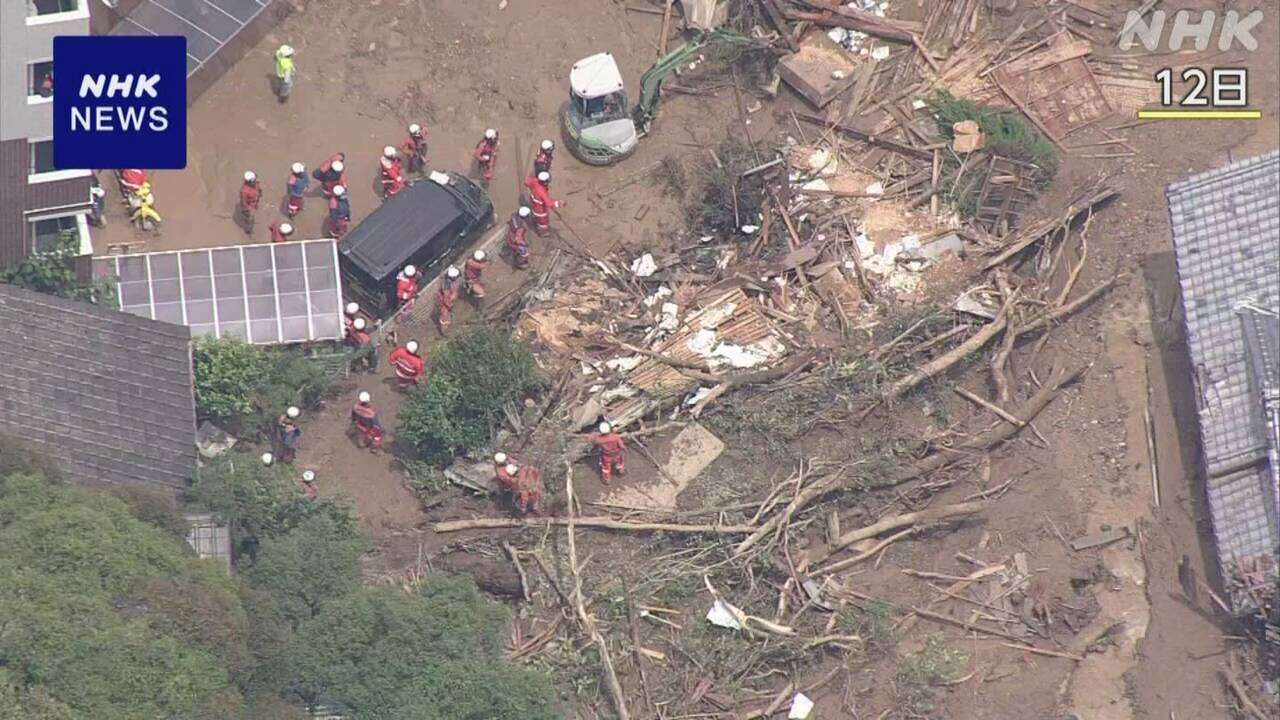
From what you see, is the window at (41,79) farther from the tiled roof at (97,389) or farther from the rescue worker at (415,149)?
the rescue worker at (415,149)

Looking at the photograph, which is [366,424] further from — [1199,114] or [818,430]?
[1199,114]

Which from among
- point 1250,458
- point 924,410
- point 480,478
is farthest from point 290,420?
point 1250,458

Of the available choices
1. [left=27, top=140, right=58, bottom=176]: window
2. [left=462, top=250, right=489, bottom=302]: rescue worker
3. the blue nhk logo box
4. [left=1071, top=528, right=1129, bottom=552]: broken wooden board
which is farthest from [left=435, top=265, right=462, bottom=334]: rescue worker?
[left=1071, top=528, right=1129, bottom=552]: broken wooden board

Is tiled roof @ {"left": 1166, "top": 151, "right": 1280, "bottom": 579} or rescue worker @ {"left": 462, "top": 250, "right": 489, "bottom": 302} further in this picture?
rescue worker @ {"left": 462, "top": 250, "right": 489, "bottom": 302}

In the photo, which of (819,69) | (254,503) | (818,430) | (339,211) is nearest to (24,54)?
(339,211)

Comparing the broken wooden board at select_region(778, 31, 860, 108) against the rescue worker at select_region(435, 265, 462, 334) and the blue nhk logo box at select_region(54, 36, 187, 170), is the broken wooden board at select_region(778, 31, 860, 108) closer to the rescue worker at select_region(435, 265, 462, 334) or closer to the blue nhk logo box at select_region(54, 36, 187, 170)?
the rescue worker at select_region(435, 265, 462, 334)

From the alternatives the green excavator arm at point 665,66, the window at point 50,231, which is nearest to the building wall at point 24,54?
the window at point 50,231
